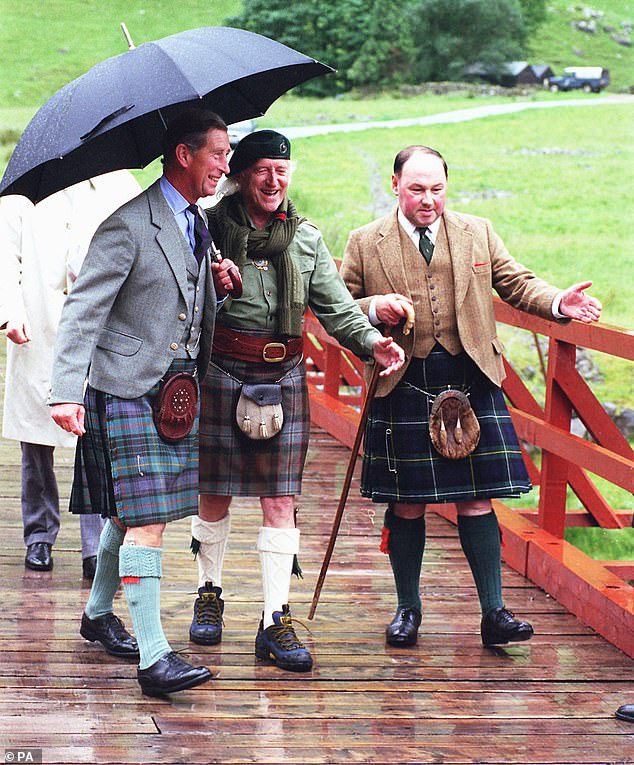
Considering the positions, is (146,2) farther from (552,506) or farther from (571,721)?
(571,721)

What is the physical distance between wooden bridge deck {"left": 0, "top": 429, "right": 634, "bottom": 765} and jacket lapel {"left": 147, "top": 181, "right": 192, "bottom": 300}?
1.02 meters

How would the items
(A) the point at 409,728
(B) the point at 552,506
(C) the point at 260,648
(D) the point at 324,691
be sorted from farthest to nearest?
(B) the point at 552,506 → (C) the point at 260,648 → (D) the point at 324,691 → (A) the point at 409,728

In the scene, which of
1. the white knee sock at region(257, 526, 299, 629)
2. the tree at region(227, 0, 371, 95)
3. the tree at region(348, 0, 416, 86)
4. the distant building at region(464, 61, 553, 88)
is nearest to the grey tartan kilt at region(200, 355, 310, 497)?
the white knee sock at region(257, 526, 299, 629)

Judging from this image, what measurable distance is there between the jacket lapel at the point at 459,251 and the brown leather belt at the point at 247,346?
1.65 ft

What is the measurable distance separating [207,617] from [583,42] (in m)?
10.9

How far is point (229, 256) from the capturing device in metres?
3.45

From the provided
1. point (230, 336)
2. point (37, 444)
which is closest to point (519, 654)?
point (230, 336)

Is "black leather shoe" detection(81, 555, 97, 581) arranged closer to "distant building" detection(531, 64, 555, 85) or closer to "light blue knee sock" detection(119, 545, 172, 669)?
"light blue knee sock" detection(119, 545, 172, 669)

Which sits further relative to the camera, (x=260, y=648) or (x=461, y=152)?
(x=461, y=152)

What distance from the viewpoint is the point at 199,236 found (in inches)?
131

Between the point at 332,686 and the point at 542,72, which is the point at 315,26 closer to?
the point at 542,72

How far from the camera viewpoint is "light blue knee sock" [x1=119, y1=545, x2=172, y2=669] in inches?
127

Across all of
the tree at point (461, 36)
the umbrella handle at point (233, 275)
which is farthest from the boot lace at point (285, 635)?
the tree at point (461, 36)

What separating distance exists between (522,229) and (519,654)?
9.90m
